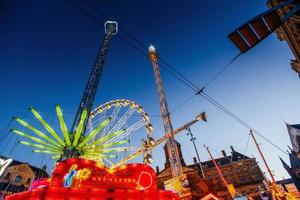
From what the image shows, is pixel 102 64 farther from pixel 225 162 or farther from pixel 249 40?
pixel 225 162

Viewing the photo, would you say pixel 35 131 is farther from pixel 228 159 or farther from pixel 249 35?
pixel 228 159

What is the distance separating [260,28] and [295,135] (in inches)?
1968

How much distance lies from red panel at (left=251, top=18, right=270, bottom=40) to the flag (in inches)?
1909

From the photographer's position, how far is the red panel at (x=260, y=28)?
4.92 metres

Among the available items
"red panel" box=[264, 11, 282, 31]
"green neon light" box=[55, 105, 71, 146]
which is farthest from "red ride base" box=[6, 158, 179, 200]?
"green neon light" box=[55, 105, 71, 146]

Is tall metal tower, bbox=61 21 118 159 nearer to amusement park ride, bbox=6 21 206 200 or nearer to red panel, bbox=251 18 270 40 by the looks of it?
amusement park ride, bbox=6 21 206 200

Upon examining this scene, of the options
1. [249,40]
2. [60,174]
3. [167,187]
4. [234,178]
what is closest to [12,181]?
[167,187]

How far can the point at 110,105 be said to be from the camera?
23906 millimetres

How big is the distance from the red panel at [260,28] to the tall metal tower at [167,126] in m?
11.9

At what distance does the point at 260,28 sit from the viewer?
500cm

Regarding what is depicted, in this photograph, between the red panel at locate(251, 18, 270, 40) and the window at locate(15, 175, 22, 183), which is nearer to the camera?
the red panel at locate(251, 18, 270, 40)

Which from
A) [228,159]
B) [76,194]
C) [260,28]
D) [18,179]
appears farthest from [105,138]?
[228,159]

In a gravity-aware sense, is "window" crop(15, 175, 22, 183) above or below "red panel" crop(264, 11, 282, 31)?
above

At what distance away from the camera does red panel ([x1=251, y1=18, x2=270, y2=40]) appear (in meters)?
4.92
